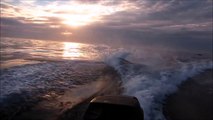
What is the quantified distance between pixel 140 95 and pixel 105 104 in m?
5.22

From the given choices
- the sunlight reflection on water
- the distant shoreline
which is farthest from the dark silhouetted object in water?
the sunlight reflection on water

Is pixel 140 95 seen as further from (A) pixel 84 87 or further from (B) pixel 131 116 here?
(B) pixel 131 116

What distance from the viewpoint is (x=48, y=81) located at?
1157 centimetres

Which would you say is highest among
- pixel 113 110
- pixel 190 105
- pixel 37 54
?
pixel 113 110

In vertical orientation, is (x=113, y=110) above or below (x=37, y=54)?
above

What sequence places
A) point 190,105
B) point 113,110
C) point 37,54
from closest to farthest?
1. point 113,110
2. point 190,105
3. point 37,54

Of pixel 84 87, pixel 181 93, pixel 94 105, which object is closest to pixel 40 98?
pixel 84 87

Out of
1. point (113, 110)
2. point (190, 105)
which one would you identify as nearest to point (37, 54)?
point (190, 105)

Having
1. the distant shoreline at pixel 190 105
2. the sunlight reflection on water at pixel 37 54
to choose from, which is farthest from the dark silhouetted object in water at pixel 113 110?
the sunlight reflection on water at pixel 37 54

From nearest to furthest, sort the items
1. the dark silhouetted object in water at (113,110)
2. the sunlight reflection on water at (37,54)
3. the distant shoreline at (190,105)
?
the dark silhouetted object in water at (113,110)
the distant shoreline at (190,105)
the sunlight reflection on water at (37,54)

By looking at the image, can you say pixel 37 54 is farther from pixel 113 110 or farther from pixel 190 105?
pixel 113 110

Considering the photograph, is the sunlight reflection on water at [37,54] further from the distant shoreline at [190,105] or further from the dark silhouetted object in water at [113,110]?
the dark silhouetted object in water at [113,110]

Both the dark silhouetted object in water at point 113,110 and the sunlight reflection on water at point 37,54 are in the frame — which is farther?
the sunlight reflection on water at point 37,54

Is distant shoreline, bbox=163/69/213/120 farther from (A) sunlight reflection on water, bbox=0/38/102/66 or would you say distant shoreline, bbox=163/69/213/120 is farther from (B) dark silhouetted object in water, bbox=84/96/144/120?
(A) sunlight reflection on water, bbox=0/38/102/66
